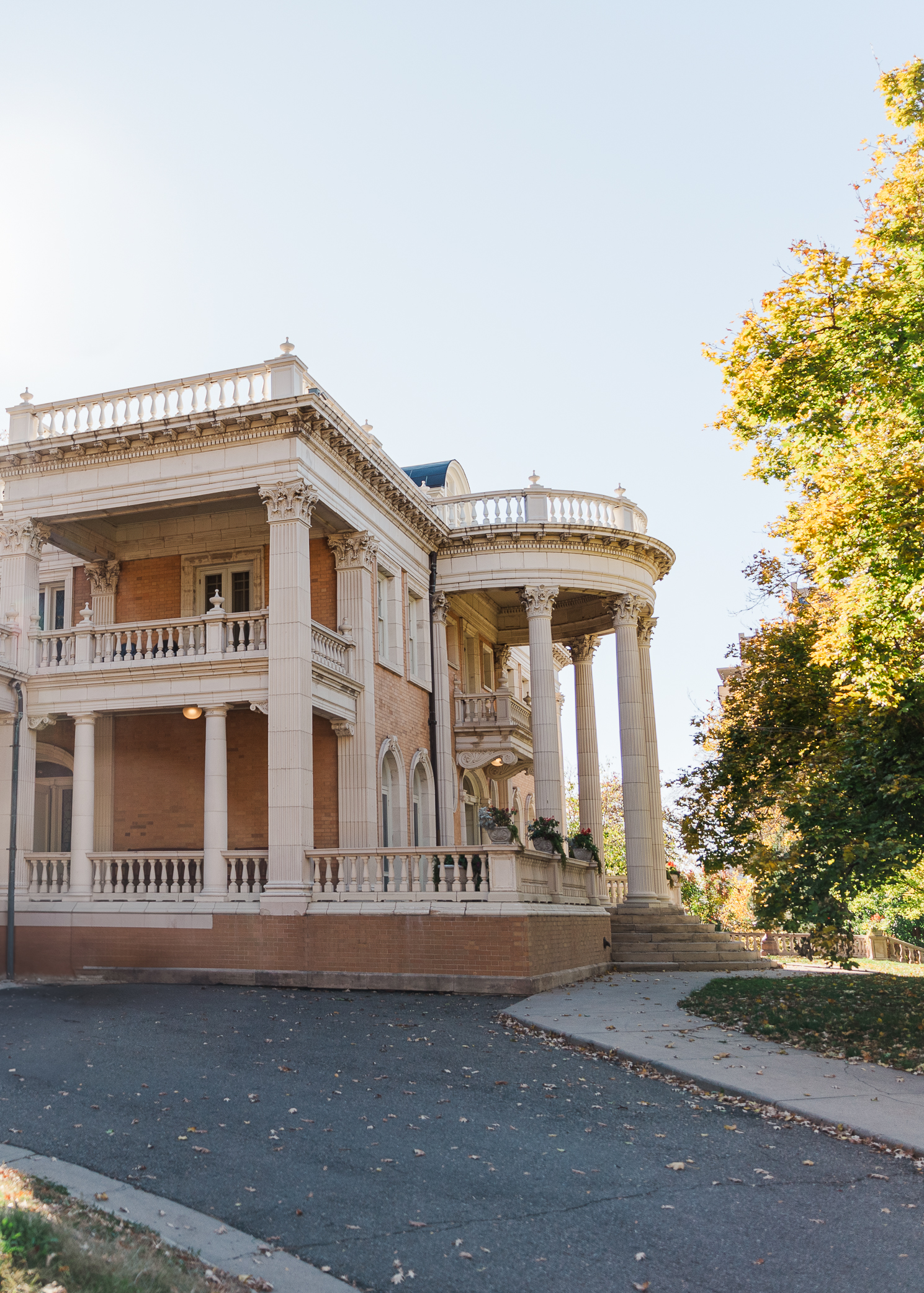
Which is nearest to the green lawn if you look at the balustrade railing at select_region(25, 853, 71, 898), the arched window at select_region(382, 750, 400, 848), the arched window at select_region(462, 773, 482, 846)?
the arched window at select_region(382, 750, 400, 848)

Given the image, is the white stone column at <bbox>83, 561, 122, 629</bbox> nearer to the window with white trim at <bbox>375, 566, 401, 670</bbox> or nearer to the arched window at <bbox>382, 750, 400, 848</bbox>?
the window with white trim at <bbox>375, 566, 401, 670</bbox>

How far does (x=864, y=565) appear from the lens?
443 inches

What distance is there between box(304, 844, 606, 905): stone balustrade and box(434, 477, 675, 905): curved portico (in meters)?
6.89

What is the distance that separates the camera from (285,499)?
1941 centimetres

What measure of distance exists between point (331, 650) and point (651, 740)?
1051 centimetres

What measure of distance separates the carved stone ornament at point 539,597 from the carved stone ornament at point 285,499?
8176mm

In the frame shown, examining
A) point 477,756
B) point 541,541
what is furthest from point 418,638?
point 541,541

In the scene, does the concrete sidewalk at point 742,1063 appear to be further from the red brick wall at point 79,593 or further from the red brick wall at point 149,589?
the red brick wall at point 79,593

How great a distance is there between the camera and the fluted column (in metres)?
27.0

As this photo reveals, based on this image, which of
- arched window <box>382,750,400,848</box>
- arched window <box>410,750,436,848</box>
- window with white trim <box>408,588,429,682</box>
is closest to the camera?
arched window <box>382,750,400,848</box>

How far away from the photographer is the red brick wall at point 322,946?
1697 cm

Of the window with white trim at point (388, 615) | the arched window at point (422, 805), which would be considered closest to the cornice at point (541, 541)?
the window with white trim at point (388, 615)

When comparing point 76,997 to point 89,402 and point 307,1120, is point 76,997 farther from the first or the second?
point 89,402

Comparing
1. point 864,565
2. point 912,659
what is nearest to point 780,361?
point 864,565
